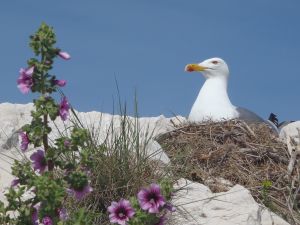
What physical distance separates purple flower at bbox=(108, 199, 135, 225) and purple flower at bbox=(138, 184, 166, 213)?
95mm

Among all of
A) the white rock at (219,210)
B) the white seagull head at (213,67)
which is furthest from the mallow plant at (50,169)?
the white seagull head at (213,67)

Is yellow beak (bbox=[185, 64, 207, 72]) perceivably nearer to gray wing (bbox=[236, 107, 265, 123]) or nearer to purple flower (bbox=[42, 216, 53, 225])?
gray wing (bbox=[236, 107, 265, 123])

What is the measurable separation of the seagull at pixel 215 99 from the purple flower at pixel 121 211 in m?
5.98

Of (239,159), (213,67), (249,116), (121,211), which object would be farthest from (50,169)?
(213,67)

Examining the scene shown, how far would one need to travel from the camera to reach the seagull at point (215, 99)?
34.1 feet

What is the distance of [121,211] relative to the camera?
4215mm

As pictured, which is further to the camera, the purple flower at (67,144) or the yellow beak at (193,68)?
the yellow beak at (193,68)

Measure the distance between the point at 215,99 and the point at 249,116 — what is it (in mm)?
1025

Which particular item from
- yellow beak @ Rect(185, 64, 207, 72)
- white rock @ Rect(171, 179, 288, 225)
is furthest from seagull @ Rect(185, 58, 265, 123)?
white rock @ Rect(171, 179, 288, 225)

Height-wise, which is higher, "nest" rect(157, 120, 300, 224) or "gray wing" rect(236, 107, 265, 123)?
"gray wing" rect(236, 107, 265, 123)

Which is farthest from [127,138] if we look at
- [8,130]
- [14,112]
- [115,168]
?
[14,112]

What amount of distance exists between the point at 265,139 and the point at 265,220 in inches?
128

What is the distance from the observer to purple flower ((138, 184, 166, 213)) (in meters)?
4.09

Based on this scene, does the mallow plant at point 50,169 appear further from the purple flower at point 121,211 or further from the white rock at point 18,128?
the white rock at point 18,128
